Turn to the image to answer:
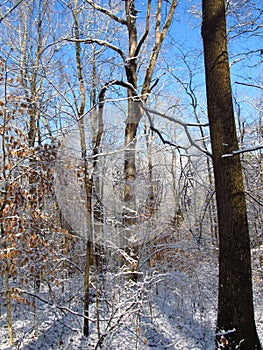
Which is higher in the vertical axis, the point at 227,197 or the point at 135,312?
the point at 227,197

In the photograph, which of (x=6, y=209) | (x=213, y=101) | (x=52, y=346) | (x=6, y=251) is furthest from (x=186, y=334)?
(x=213, y=101)

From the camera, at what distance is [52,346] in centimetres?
368

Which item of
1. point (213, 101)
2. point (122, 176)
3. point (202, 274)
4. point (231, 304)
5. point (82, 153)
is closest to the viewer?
point (231, 304)

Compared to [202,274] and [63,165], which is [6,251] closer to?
[63,165]

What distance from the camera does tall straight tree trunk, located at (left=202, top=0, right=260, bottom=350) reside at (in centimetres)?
215

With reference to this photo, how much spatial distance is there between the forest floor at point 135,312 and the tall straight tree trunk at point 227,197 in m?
1.06

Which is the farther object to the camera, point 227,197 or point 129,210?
point 129,210

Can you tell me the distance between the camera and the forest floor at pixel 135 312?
3404 millimetres

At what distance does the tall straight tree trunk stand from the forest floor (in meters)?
1.06

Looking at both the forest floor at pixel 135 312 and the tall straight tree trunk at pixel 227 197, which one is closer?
the tall straight tree trunk at pixel 227 197

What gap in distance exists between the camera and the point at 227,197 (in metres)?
2.32

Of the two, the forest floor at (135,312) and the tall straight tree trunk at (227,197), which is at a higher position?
the tall straight tree trunk at (227,197)

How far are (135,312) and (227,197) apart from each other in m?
1.71

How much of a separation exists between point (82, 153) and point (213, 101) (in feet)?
5.86
